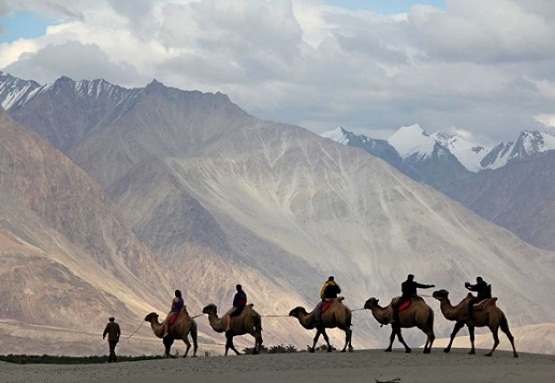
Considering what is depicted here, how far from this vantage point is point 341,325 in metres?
38.7

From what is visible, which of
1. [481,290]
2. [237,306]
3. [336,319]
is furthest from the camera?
[237,306]

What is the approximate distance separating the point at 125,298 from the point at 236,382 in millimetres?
164019

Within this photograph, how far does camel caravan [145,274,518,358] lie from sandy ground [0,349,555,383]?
0.87 metres

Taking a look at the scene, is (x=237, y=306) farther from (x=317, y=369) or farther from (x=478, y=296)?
(x=317, y=369)

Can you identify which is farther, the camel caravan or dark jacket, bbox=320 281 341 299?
dark jacket, bbox=320 281 341 299

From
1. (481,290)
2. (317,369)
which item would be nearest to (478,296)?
(481,290)

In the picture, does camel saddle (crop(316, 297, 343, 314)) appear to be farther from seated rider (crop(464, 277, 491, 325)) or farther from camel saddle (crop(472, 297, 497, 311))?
camel saddle (crop(472, 297, 497, 311))

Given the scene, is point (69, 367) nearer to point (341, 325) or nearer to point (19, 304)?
point (341, 325)

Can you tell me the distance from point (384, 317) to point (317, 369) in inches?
262

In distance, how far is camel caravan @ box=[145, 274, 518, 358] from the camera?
3625 cm

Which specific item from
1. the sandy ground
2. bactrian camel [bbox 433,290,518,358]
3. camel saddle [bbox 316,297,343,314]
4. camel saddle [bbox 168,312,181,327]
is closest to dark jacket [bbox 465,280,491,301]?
bactrian camel [bbox 433,290,518,358]

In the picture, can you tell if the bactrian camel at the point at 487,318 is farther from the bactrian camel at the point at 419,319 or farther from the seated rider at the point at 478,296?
the bactrian camel at the point at 419,319

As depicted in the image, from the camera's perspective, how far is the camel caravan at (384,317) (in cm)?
3625

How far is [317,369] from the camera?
3203 centimetres
